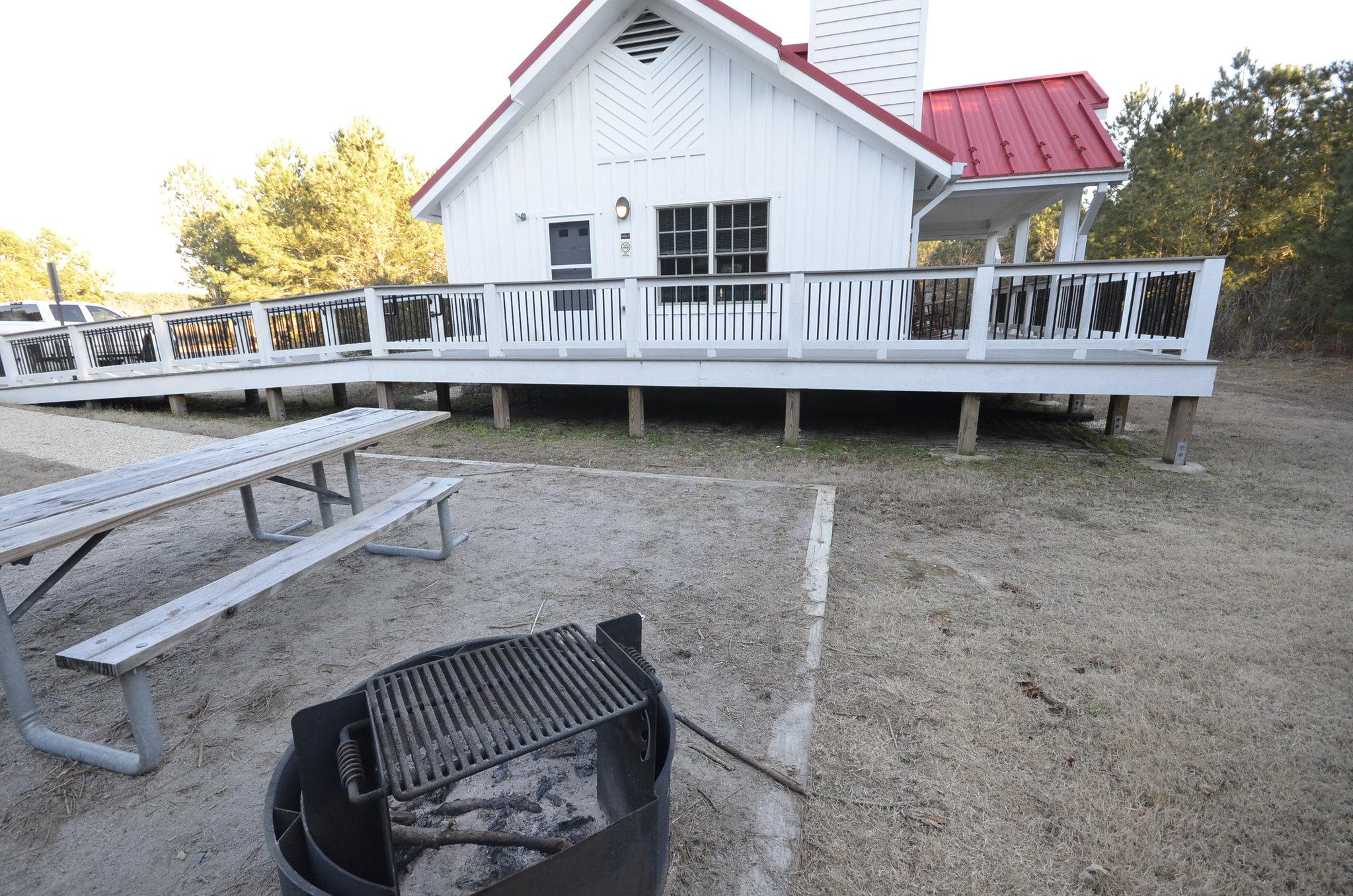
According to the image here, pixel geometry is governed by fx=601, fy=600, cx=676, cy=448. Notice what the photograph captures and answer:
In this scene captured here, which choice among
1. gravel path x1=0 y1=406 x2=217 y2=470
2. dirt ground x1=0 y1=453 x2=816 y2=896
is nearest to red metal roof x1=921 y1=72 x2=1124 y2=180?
dirt ground x1=0 y1=453 x2=816 y2=896

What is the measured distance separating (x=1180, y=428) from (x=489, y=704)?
7.08m

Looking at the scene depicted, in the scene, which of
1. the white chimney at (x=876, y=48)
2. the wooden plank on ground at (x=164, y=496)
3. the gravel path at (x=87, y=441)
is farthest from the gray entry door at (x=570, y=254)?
the wooden plank on ground at (x=164, y=496)

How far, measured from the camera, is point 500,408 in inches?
316

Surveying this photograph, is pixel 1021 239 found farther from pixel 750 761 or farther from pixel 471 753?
pixel 471 753

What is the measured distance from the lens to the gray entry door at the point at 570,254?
898cm

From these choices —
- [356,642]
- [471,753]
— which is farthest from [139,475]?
[471,753]

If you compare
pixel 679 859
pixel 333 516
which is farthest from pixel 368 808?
pixel 333 516

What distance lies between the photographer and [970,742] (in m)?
2.12

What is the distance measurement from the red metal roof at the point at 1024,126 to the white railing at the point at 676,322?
157 cm

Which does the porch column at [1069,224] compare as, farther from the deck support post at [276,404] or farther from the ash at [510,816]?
the deck support post at [276,404]

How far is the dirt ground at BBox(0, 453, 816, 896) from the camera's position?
1.72 meters

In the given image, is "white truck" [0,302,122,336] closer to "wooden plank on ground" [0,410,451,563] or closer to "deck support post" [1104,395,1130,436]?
"wooden plank on ground" [0,410,451,563]

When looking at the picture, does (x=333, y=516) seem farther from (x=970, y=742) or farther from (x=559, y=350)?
(x=970, y=742)

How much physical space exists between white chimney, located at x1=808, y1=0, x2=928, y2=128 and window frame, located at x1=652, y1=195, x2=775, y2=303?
7.81ft
